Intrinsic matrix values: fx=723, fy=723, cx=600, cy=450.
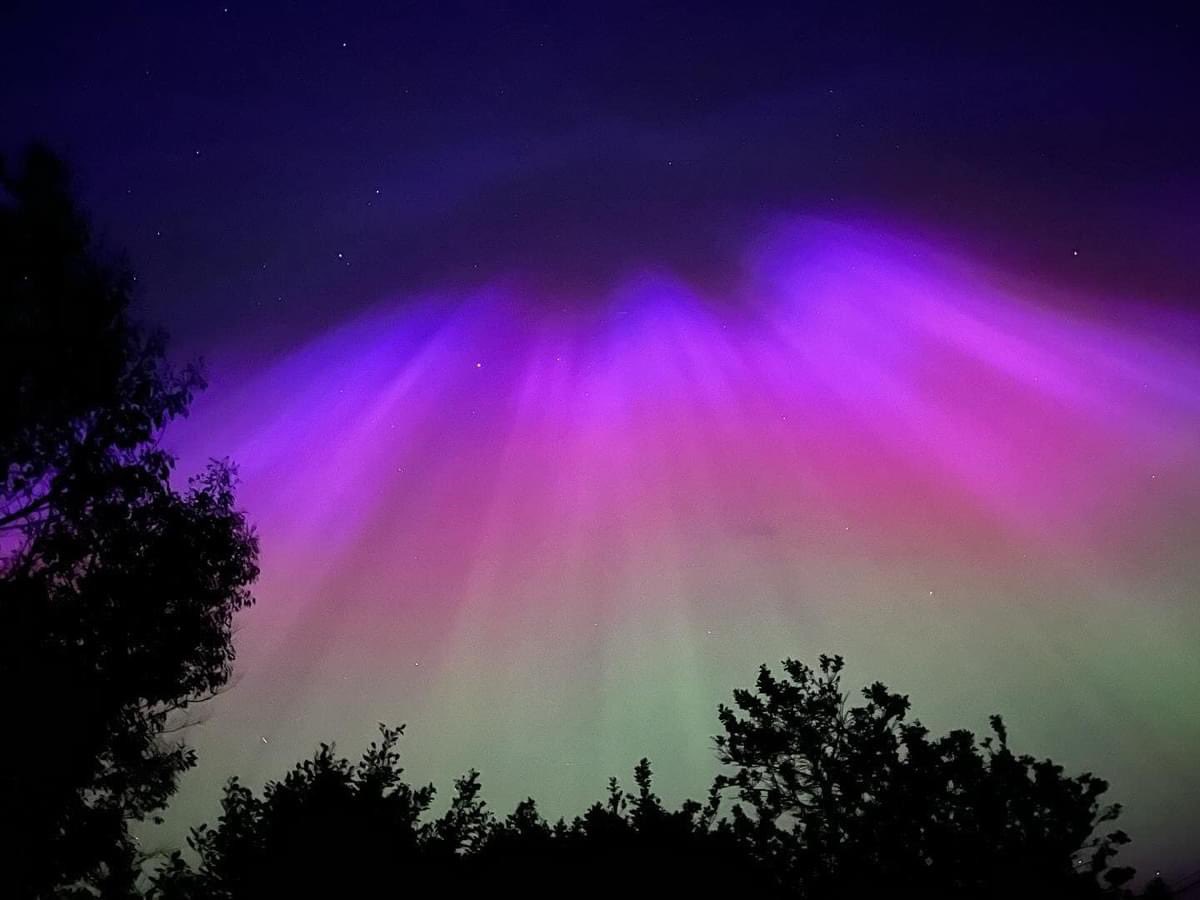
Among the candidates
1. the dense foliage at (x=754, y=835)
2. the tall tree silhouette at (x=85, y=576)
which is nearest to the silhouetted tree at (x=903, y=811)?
the dense foliage at (x=754, y=835)

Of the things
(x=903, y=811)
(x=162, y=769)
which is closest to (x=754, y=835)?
(x=903, y=811)

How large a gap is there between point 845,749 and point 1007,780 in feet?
15.8

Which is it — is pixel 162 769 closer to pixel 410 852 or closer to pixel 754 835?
pixel 410 852

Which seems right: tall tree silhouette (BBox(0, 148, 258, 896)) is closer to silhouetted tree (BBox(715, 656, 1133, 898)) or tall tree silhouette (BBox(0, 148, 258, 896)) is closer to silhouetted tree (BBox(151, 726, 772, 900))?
silhouetted tree (BBox(151, 726, 772, 900))

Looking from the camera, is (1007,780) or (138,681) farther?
(1007,780)

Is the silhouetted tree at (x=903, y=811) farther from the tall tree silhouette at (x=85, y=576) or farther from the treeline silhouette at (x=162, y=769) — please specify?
the tall tree silhouette at (x=85, y=576)

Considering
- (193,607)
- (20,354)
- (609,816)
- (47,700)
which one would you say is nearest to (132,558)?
(193,607)

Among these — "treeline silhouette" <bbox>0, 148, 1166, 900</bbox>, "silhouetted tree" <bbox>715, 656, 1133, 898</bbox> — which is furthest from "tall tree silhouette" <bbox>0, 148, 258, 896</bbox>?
"silhouetted tree" <bbox>715, 656, 1133, 898</bbox>

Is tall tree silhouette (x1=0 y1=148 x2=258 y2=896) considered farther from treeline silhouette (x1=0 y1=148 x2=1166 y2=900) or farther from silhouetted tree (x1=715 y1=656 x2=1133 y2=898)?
silhouetted tree (x1=715 y1=656 x2=1133 y2=898)

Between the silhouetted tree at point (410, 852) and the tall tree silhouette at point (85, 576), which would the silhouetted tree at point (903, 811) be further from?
the tall tree silhouette at point (85, 576)

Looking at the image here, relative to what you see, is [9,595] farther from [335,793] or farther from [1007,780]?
[1007,780]

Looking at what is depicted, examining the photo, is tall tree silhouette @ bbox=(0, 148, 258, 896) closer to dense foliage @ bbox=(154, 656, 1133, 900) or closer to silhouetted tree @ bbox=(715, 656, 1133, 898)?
dense foliage @ bbox=(154, 656, 1133, 900)

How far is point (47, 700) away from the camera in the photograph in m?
15.5

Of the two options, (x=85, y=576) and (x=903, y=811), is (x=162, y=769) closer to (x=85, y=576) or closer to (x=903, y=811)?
(x=85, y=576)
